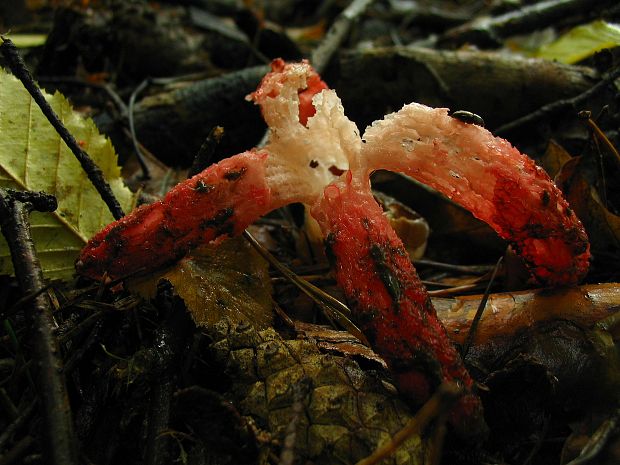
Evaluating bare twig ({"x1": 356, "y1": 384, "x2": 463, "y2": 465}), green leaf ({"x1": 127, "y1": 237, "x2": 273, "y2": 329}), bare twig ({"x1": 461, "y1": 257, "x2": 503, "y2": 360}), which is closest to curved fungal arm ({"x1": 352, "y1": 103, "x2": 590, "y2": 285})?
bare twig ({"x1": 461, "y1": 257, "x2": 503, "y2": 360})

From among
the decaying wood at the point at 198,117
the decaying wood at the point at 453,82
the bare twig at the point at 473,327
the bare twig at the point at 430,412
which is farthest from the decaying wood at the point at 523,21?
the bare twig at the point at 430,412

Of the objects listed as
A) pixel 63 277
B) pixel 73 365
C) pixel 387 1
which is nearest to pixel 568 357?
pixel 73 365

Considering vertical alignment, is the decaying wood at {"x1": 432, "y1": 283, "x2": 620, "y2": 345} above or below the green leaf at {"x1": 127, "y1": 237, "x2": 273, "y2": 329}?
below

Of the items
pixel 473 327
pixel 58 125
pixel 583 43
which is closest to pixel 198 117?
pixel 58 125

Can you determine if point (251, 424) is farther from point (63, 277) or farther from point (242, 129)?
point (242, 129)

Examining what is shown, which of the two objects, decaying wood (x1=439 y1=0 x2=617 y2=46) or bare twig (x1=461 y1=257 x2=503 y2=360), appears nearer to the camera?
bare twig (x1=461 y1=257 x2=503 y2=360)

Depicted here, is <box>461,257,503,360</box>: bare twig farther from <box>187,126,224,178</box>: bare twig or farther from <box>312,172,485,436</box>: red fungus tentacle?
<box>187,126,224,178</box>: bare twig
